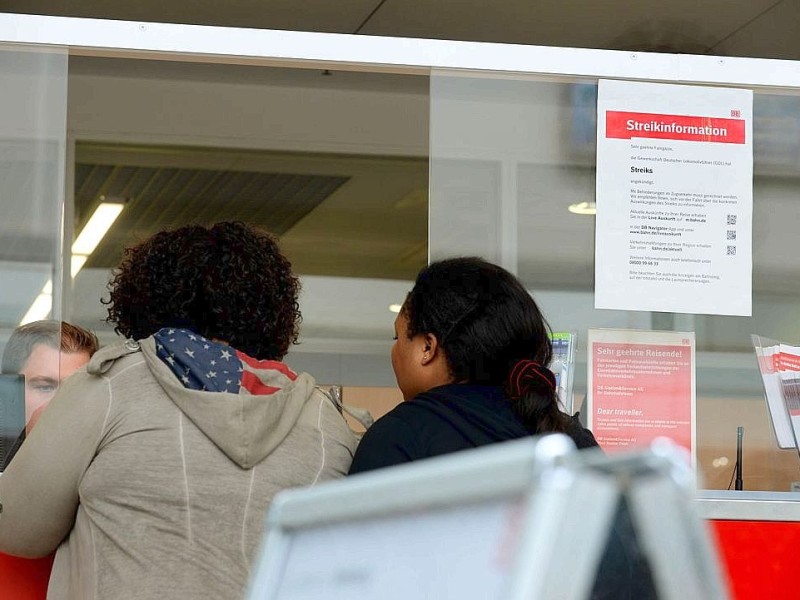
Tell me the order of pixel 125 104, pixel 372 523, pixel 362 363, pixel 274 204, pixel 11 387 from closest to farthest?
1. pixel 372 523
2. pixel 11 387
3. pixel 125 104
4. pixel 274 204
5. pixel 362 363

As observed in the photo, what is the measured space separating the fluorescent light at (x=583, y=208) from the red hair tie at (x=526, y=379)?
1085 mm

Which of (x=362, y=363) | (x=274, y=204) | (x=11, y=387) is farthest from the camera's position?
(x=362, y=363)

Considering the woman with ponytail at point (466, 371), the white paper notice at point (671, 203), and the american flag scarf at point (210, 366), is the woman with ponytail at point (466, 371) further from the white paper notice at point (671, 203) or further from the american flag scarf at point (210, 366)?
the white paper notice at point (671, 203)

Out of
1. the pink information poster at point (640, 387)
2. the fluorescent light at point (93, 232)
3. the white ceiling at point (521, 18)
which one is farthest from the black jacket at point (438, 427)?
the fluorescent light at point (93, 232)

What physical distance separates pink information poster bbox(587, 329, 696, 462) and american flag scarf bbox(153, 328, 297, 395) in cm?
118

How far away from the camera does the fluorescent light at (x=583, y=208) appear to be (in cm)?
322

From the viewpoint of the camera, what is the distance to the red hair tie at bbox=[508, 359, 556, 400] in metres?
2.18

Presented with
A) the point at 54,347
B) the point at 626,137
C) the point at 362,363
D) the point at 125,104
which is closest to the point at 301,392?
the point at 54,347

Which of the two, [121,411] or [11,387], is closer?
[121,411]

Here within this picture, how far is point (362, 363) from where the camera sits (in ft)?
26.8

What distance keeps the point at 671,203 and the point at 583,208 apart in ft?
0.72

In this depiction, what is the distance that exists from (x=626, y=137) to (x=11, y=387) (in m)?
1.60

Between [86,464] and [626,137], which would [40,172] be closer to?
[86,464]

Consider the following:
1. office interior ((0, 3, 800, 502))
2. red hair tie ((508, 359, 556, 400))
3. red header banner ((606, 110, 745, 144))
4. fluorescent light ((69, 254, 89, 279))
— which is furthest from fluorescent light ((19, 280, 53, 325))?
fluorescent light ((69, 254, 89, 279))
